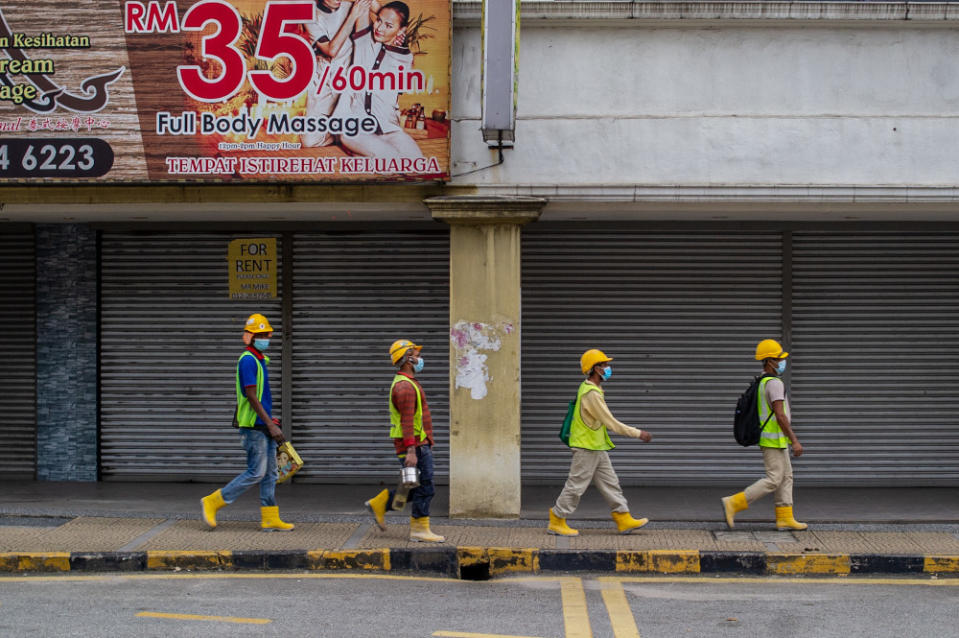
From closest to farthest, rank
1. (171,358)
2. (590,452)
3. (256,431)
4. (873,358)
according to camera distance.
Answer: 1. (590,452)
2. (256,431)
3. (873,358)
4. (171,358)

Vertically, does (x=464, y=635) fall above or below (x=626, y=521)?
below

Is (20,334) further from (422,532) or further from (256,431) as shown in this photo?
(422,532)

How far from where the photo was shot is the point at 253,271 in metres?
11.3

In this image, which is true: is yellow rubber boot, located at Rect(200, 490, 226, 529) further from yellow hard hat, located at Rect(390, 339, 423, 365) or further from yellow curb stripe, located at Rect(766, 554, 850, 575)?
yellow curb stripe, located at Rect(766, 554, 850, 575)

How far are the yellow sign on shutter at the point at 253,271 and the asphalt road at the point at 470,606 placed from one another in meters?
4.19

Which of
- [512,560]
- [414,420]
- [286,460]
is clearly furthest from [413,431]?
[286,460]

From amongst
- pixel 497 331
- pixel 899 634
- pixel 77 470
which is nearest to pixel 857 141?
pixel 497 331

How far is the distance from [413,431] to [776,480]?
3159 mm

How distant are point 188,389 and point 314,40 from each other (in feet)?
14.3

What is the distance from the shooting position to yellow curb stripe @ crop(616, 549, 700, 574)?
7.97 m

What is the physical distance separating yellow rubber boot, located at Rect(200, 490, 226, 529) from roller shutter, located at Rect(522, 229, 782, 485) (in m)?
3.54

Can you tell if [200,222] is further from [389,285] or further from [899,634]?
[899,634]

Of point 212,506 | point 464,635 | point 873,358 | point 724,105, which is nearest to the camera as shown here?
point 464,635

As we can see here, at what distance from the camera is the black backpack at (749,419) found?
29.1ft
